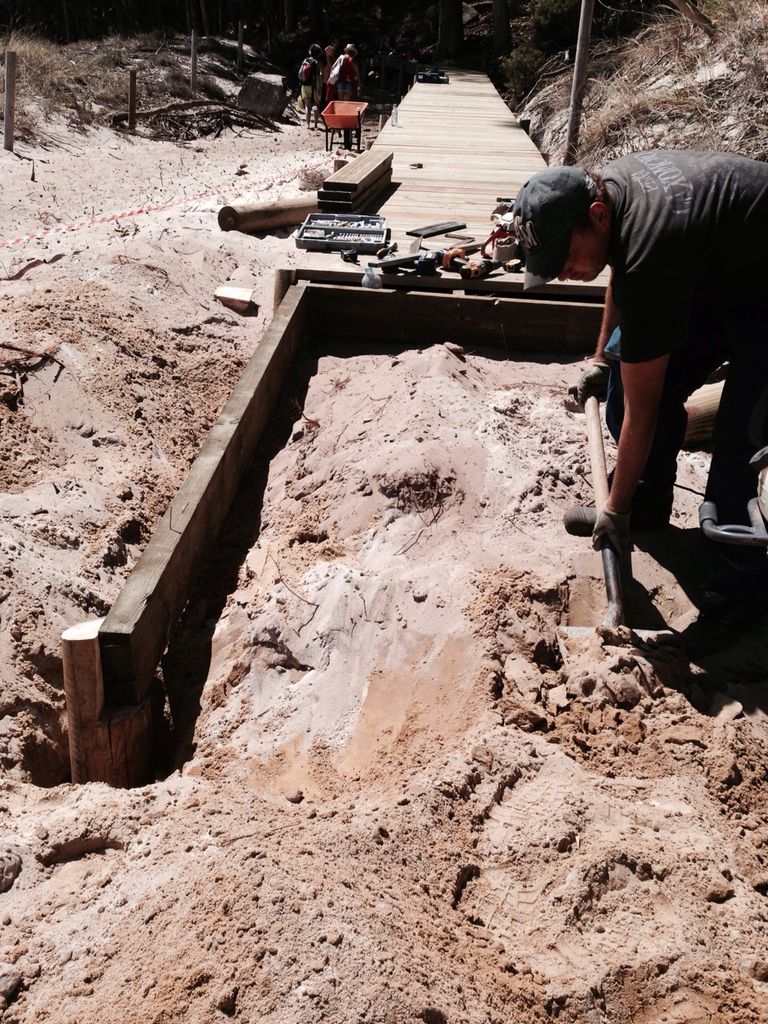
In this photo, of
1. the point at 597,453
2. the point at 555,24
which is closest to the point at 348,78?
the point at 555,24

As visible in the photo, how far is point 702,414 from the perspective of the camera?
4121mm

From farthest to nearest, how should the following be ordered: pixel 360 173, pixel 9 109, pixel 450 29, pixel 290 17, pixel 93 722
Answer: pixel 290 17
pixel 450 29
pixel 9 109
pixel 360 173
pixel 93 722

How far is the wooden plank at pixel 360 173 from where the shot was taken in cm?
663

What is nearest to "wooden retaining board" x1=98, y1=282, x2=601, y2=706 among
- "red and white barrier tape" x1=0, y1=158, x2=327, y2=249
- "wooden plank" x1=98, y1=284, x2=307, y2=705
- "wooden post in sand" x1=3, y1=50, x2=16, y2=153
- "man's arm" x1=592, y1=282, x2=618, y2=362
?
"wooden plank" x1=98, y1=284, x2=307, y2=705

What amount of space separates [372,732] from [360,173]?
5.41m

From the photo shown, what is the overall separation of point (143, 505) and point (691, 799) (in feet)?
8.61

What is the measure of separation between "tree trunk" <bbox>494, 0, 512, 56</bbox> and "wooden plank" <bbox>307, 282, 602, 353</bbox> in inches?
703

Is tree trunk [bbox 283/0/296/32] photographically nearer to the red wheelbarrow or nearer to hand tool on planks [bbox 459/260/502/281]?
the red wheelbarrow

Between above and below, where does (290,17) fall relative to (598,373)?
above

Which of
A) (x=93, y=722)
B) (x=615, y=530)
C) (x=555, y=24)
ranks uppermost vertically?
(x=555, y=24)

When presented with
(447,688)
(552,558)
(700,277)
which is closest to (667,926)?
(447,688)

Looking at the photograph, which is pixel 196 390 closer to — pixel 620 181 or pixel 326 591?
pixel 326 591

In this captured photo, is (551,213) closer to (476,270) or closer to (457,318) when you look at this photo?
(457,318)

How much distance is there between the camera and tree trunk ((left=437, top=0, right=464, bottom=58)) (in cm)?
2183
